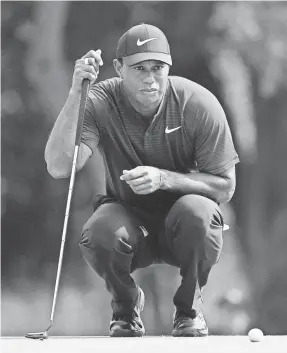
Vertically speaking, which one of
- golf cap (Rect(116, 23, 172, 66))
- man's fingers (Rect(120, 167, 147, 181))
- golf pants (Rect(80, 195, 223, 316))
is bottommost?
golf pants (Rect(80, 195, 223, 316))

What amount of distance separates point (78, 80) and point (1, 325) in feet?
5.81

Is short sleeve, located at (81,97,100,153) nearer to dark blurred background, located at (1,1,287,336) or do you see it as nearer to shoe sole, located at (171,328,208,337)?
shoe sole, located at (171,328,208,337)

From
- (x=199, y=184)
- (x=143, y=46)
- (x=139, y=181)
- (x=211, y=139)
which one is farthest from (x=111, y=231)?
(x=143, y=46)

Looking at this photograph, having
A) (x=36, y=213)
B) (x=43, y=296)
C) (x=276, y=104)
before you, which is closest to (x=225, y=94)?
(x=276, y=104)

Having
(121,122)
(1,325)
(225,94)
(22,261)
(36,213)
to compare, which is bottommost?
(1,325)

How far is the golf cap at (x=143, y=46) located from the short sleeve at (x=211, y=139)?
0.58ft

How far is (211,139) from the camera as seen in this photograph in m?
2.16

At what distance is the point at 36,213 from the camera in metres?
3.46

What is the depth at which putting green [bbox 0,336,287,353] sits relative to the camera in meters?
1.63

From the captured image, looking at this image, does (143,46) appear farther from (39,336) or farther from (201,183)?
(39,336)

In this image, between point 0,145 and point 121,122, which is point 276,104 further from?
point 121,122

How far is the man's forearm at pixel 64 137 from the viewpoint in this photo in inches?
82.1

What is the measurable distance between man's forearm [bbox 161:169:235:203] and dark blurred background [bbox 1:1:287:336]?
4.38 ft

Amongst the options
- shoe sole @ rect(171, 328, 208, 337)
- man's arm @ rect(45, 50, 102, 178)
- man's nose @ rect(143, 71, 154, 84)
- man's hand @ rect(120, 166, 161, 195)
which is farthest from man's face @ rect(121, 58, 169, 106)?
shoe sole @ rect(171, 328, 208, 337)
